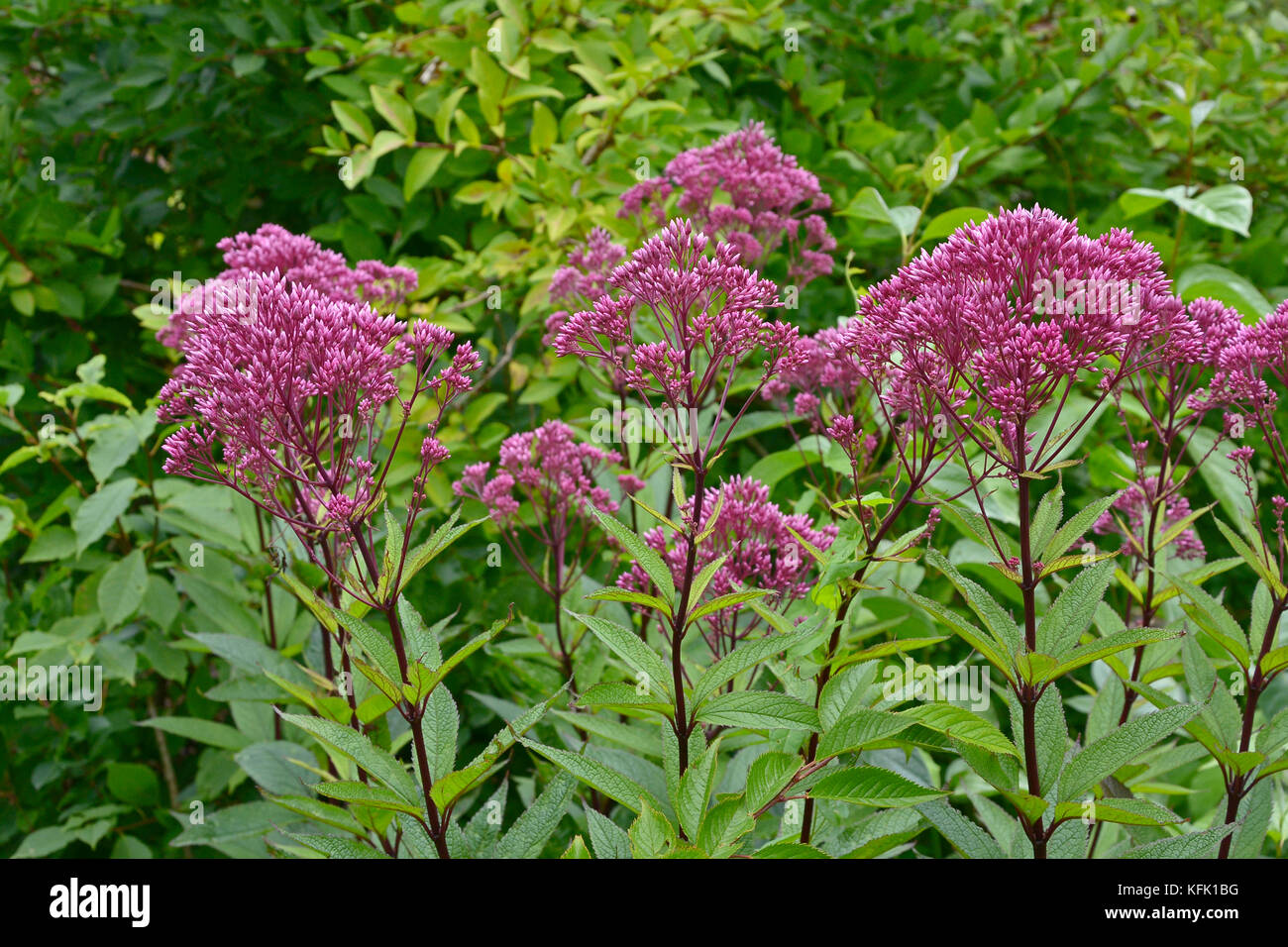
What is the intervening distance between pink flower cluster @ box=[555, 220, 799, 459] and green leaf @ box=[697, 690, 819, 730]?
35cm

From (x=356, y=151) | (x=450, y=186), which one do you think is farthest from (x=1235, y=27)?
(x=356, y=151)

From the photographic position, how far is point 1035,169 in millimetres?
3172

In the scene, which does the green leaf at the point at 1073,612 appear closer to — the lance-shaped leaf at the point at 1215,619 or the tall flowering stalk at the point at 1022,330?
the tall flowering stalk at the point at 1022,330

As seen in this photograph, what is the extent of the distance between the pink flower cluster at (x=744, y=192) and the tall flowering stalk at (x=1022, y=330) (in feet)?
2.84

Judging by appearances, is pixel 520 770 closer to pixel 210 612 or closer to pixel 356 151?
pixel 210 612

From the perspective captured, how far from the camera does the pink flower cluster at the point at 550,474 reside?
1.81 meters

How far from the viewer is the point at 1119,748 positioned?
3.86ft

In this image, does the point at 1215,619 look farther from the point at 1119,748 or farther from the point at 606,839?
the point at 606,839

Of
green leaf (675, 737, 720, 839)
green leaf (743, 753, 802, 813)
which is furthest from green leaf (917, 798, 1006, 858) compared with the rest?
green leaf (675, 737, 720, 839)

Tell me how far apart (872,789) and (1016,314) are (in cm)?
57

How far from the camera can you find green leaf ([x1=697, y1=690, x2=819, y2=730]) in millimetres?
1106

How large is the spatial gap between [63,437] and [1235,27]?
5099 mm

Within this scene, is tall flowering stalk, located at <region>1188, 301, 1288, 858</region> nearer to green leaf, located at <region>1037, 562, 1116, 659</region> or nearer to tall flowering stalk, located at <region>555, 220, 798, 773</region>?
green leaf, located at <region>1037, 562, 1116, 659</region>

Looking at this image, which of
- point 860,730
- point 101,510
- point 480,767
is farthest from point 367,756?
point 101,510
